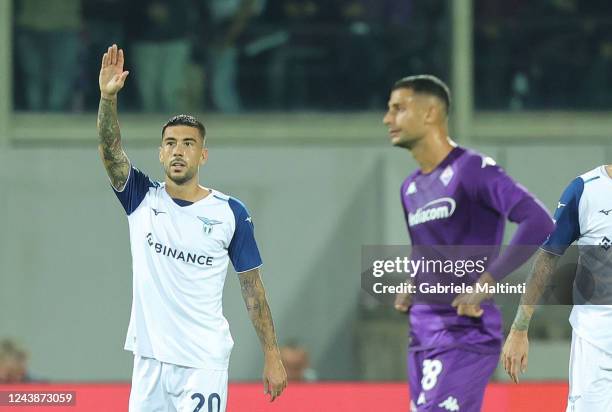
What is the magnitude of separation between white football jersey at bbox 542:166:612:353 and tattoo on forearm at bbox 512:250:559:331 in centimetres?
6

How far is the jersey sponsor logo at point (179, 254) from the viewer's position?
573cm

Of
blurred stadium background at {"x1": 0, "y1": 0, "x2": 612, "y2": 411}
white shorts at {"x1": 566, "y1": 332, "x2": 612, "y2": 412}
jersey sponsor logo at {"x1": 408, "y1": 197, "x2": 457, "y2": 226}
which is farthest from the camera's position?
blurred stadium background at {"x1": 0, "y1": 0, "x2": 612, "y2": 411}

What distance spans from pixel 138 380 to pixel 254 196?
8004mm

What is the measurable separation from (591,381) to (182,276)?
173 cm

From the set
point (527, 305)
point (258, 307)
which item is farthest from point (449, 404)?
point (258, 307)

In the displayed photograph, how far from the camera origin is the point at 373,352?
13266mm

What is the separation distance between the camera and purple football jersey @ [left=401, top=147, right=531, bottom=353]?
624 cm

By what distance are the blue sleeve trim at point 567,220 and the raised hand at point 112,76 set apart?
1.90 meters

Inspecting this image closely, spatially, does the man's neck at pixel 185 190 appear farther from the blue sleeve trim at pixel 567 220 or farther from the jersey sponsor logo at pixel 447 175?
the blue sleeve trim at pixel 567 220

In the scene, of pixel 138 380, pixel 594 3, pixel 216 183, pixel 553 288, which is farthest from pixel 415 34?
pixel 138 380

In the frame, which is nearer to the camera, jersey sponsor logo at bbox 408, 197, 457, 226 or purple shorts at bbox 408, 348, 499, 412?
purple shorts at bbox 408, 348, 499, 412

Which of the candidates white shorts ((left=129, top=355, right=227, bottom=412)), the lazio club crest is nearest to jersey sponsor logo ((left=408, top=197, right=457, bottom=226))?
the lazio club crest

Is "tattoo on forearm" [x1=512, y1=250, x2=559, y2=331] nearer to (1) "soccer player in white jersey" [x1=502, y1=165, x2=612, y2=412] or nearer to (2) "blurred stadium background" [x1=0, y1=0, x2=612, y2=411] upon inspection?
(1) "soccer player in white jersey" [x1=502, y1=165, x2=612, y2=412]

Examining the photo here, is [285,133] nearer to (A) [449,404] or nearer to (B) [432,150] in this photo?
(B) [432,150]
